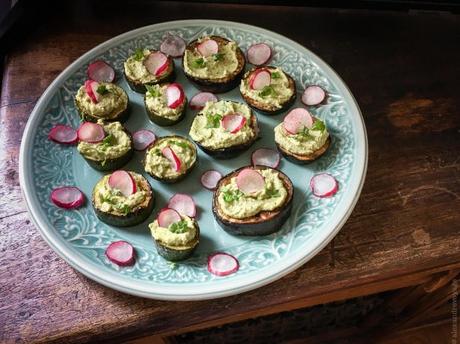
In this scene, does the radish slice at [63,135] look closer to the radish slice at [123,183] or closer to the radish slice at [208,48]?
the radish slice at [123,183]

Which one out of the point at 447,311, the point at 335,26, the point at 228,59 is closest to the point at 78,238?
the point at 228,59

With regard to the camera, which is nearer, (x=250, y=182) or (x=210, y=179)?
(x=250, y=182)

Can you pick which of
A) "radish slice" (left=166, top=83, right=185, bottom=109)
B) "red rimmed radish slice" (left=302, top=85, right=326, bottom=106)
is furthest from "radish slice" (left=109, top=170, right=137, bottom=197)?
"red rimmed radish slice" (left=302, top=85, right=326, bottom=106)

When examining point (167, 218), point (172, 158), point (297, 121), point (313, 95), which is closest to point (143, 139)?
point (172, 158)

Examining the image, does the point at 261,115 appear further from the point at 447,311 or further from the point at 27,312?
the point at 447,311

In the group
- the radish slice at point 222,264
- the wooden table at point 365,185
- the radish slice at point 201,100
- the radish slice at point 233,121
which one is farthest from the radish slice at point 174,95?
the radish slice at point 222,264

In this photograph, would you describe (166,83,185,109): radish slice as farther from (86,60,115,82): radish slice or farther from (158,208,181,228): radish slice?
(158,208,181,228): radish slice

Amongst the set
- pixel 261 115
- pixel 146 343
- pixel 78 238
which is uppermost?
pixel 261 115

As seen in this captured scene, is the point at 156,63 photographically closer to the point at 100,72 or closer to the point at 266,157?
the point at 100,72
